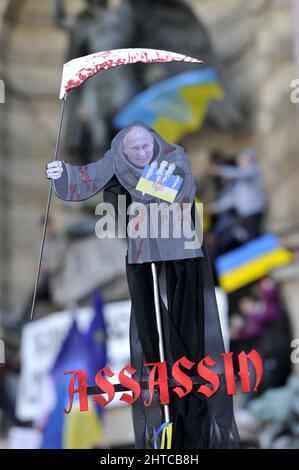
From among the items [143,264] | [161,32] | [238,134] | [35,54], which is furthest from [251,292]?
[143,264]

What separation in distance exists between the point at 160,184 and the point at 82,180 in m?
0.30

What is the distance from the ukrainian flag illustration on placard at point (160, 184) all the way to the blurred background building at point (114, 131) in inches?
216

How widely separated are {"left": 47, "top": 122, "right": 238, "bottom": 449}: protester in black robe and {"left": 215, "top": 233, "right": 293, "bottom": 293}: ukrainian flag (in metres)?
5.68

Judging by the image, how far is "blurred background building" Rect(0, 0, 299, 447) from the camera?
1007 centimetres

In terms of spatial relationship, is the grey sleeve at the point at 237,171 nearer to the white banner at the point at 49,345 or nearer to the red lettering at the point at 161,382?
the white banner at the point at 49,345

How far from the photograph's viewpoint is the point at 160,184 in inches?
168

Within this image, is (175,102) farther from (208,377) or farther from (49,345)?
(208,377)

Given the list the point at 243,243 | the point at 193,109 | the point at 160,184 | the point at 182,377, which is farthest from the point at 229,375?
the point at 193,109

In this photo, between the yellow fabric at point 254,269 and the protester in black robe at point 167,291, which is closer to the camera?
the protester in black robe at point 167,291

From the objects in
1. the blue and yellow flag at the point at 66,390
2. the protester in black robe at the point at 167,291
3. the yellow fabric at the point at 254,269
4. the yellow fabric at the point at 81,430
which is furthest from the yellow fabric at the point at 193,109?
the protester in black robe at the point at 167,291

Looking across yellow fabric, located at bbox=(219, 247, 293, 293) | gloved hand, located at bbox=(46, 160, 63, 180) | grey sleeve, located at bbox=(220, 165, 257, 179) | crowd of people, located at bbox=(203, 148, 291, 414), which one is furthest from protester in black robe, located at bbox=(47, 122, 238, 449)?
grey sleeve, located at bbox=(220, 165, 257, 179)

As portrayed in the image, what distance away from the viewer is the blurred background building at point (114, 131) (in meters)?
10.1

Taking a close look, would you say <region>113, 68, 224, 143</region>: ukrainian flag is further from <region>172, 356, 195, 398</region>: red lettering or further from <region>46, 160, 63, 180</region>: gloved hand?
<region>172, 356, 195, 398</region>: red lettering
